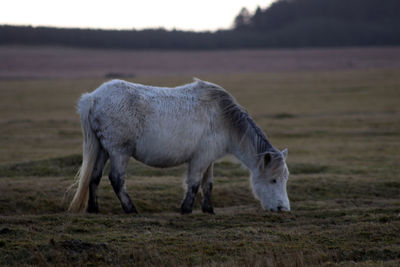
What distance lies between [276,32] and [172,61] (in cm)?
3601

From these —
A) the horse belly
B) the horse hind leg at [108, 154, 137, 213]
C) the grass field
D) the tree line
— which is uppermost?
the tree line

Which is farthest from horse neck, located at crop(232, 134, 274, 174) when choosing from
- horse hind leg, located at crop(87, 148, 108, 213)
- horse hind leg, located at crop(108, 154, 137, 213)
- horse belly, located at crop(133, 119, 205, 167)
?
horse hind leg, located at crop(87, 148, 108, 213)

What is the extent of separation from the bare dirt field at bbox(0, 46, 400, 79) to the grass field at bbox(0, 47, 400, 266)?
39.1m

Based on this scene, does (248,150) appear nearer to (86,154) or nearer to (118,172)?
(118,172)

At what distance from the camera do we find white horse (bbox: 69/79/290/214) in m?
7.30

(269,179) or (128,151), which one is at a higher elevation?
(128,151)

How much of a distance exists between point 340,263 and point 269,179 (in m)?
2.49

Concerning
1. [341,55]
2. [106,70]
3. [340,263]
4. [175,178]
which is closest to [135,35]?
[106,70]

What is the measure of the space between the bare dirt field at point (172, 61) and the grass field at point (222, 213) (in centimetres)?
3911

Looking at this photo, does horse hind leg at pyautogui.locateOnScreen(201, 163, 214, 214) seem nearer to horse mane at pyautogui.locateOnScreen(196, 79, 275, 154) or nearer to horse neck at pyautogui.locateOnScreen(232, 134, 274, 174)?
horse neck at pyautogui.locateOnScreen(232, 134, 274, 174)

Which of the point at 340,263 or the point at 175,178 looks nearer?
the point at 340,263

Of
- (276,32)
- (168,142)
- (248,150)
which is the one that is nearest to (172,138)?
(168,142)

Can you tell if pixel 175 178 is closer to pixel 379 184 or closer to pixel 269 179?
pixel 269 179

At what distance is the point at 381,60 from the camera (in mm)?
67625
